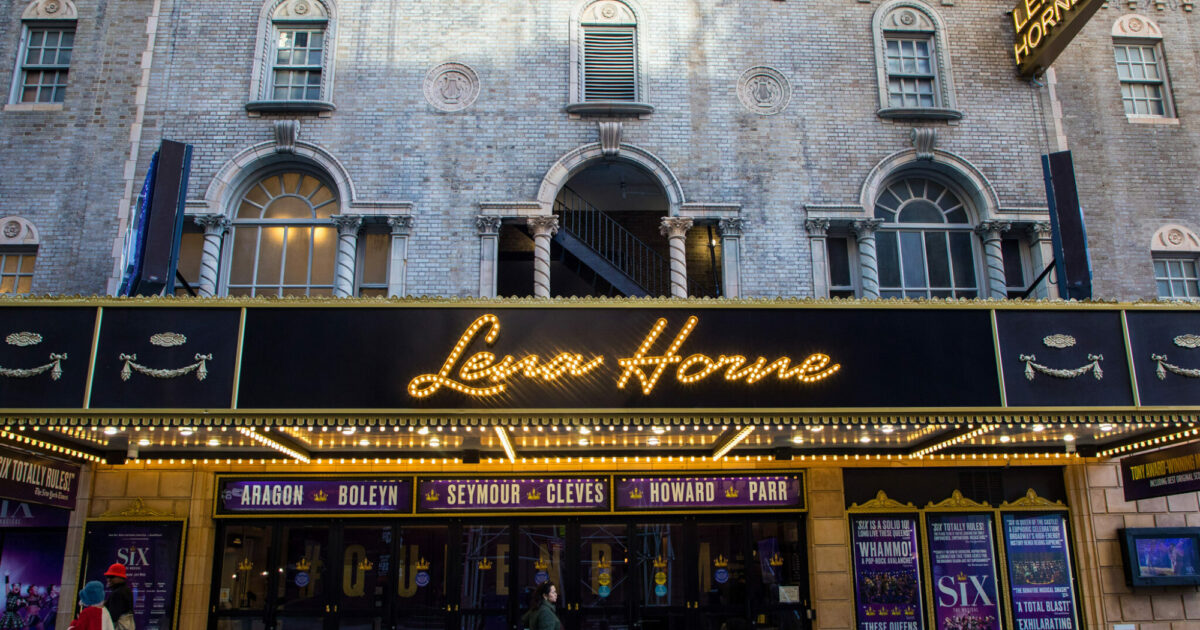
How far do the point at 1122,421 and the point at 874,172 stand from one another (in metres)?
5.71

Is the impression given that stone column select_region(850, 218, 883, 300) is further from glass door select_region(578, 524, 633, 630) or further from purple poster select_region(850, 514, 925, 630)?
glass door select_region(578, 524, 633, 630)

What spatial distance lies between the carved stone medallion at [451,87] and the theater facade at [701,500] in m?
5.78

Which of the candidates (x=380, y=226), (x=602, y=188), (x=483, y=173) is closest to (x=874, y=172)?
(x=602, y=188)

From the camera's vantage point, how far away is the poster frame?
12.4 meters

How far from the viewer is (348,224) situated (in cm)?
1400

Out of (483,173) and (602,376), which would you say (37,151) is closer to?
(483,173)

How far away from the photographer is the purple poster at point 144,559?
40.7 feet

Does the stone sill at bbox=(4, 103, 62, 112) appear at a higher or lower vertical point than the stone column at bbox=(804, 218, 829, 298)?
higher

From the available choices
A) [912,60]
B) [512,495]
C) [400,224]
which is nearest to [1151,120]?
[912,60]

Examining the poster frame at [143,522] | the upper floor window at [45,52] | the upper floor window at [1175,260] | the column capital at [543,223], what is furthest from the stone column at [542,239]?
the upper floor window at [1175,260]

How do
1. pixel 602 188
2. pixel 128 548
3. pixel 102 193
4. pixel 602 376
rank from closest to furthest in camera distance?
1. pixel 602 376
2. pixel 128 548
3. pixel 102 193
4. pixel 602 188

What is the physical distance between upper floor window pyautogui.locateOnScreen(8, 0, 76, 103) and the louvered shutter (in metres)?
8.85

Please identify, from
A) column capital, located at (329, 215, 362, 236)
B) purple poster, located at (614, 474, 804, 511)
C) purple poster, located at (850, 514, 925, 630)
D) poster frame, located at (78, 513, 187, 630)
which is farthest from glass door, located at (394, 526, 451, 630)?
purple poster, located at (850, 514, 925, 630)

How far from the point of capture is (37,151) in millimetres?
14258
